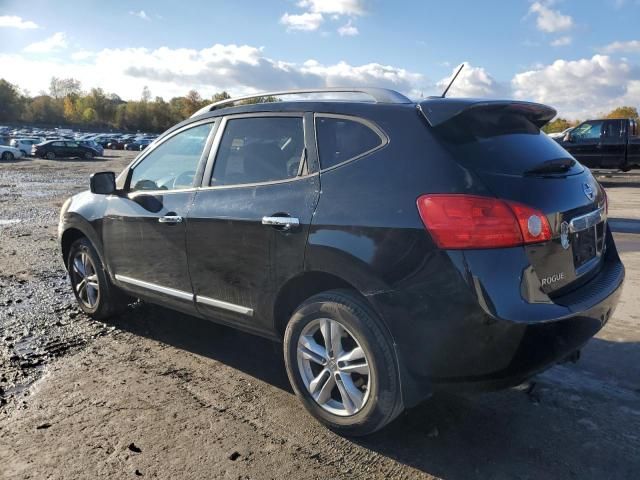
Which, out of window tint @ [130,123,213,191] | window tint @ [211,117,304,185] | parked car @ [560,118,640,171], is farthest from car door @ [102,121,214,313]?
parked car @ [560,118,640,171]

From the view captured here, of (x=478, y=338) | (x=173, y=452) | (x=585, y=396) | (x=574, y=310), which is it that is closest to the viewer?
(x=478, y=338)

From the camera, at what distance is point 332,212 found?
2.93 metres

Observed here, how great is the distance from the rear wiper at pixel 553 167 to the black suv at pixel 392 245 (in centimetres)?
1

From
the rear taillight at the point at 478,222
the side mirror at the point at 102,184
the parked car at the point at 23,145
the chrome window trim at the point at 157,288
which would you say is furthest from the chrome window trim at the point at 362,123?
the parked car at the point at 23,145

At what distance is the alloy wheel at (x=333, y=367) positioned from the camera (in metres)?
2.93

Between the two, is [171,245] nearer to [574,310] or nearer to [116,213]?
[116,213]

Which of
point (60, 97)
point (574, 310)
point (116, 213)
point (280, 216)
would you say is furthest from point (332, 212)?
point (60, 97)

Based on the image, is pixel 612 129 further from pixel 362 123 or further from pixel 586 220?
pixel 362 123

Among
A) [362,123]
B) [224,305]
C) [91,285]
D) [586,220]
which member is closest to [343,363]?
[224,305]

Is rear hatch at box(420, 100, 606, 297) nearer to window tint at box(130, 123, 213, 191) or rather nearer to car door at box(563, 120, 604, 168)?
window tint at box(130, 123, 213, 191)

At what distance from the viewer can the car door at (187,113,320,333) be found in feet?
10.3

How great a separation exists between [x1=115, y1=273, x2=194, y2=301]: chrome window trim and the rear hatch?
6.99 feet

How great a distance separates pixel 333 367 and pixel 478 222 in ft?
3.75

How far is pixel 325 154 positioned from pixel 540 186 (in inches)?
45.7
